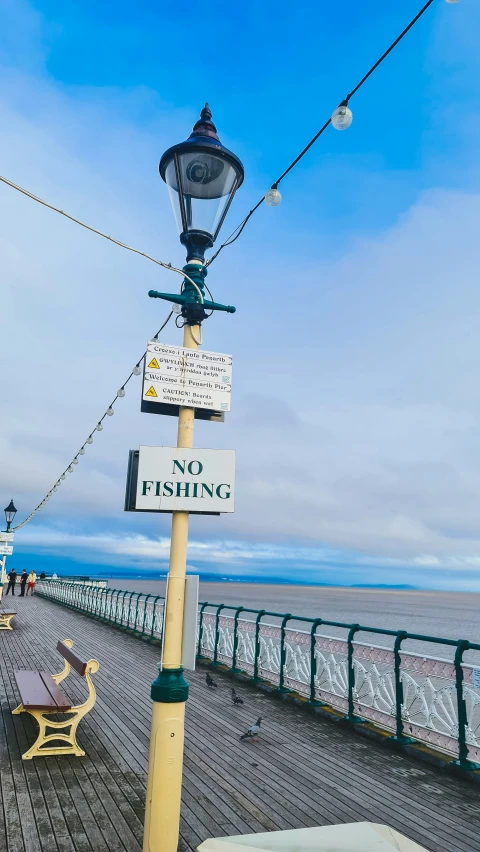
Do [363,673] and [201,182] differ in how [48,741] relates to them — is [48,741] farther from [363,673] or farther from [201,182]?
[201,182]

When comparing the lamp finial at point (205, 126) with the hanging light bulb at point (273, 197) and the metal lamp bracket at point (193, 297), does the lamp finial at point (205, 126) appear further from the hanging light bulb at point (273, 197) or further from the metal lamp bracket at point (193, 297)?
the metal lamp bracket at point (193, 297)

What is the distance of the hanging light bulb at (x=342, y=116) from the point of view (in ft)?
13.8

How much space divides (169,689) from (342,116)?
4072mm

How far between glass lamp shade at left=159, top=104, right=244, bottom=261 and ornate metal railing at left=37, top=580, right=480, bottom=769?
4824 millimetres

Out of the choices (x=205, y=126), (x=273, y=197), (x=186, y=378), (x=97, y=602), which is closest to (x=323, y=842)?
(x=186, y=378)

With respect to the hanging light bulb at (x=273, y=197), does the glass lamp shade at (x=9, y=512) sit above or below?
below

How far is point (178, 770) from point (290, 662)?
647cm

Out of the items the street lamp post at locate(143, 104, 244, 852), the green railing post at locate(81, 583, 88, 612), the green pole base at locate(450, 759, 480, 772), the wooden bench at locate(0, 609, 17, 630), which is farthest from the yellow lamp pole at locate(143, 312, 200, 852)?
the green railing post at locate(81, 583, 88, 612)

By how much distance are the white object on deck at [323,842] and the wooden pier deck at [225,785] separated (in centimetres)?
220

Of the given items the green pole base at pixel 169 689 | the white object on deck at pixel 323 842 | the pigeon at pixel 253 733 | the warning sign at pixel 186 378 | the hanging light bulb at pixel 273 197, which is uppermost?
the hanging light bulb at pixel 273 197

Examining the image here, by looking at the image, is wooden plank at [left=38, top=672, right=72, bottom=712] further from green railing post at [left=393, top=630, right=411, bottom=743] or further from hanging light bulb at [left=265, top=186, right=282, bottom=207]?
hanging light bulb at [left=265, top=186, right=282, bottom=207]

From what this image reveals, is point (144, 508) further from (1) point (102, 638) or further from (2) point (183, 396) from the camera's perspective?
(1) point (102, 638)

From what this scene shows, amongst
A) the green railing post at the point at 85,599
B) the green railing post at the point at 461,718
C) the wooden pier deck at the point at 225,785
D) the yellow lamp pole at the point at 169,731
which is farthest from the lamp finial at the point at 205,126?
the green railing post at the point at 85,599

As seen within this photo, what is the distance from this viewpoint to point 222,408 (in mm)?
4117
